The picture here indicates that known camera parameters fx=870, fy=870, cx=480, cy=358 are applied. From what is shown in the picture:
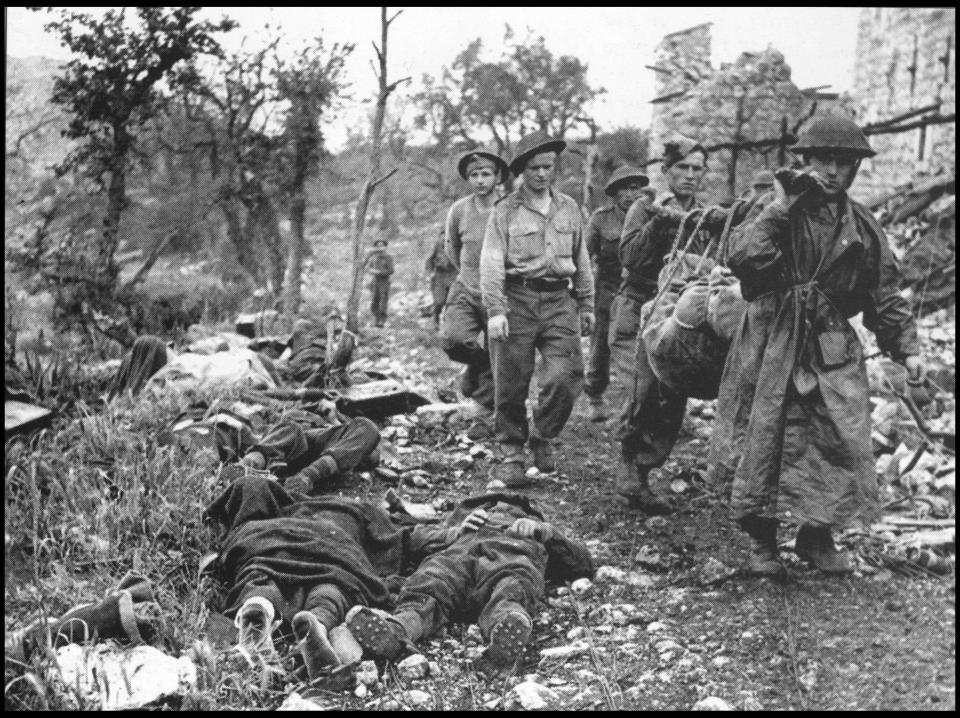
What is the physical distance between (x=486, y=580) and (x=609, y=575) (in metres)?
0.81

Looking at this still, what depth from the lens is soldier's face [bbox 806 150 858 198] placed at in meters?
3.54

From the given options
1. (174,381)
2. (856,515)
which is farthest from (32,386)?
(856,515)

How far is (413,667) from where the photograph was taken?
3023 millimetres

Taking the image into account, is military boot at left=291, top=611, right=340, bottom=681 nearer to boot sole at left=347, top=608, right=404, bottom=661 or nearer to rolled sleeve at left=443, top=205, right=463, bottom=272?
boot sole at left=347, top=608, right=404, bottom=661

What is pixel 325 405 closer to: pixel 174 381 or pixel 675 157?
pixel 174 381

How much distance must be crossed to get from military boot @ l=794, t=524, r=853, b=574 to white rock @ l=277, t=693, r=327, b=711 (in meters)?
2.25

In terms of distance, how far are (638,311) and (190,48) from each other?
6.74 meters

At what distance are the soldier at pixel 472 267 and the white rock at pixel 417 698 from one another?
3.70 m

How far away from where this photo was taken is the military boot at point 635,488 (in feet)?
16.2

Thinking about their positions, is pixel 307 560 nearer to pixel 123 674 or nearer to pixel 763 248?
pixel 123 674

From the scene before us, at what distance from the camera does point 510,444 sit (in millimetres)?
5613

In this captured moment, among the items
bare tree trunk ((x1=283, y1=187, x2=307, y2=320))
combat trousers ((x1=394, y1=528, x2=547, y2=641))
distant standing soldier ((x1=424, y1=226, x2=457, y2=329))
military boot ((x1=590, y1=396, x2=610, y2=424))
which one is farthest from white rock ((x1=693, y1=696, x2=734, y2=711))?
bare tree trunk ((x1=283, y1=187, x2=307, y2=320))

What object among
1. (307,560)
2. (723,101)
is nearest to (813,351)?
(307,560)

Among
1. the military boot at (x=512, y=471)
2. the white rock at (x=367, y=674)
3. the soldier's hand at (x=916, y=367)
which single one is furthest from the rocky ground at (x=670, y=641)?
the soldier's hand at (x=916, y=367)
